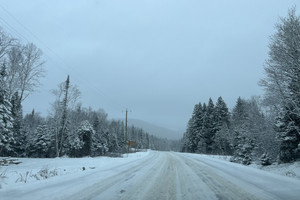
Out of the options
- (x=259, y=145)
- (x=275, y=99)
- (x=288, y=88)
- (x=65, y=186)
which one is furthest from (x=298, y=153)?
(x=65, y=186)

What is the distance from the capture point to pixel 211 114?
152 feet

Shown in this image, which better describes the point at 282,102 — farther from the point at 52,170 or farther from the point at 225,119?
the point at 225,119

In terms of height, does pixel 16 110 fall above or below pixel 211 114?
below

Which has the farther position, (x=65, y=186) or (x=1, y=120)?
(x=1, y=120)

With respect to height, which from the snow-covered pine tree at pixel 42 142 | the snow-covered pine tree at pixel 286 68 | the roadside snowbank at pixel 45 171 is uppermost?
the snow-covered pine tree at pixel 286 68

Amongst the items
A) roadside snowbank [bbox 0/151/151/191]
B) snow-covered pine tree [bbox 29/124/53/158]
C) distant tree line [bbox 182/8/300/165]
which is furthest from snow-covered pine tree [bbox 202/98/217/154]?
snow-covered pine tree [bbox 29/124/53/158]

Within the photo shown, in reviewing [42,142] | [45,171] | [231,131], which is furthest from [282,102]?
[42,142]

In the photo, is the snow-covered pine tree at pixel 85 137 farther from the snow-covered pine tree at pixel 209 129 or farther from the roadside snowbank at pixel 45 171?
the snow-covered pine tree at pixel 209 129

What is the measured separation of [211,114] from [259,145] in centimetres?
2255

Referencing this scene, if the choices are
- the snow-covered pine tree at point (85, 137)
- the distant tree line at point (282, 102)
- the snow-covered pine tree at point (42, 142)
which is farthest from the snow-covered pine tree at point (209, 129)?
the snow-covered pine tree at point (42, 142)

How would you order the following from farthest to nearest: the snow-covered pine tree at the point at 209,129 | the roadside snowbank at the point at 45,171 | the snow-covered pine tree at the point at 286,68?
the snow-covered pine tree at the point at 209,129 → the snow-covered pine tree at the point at 286,68 → the roadside snowbank at the point at 45,171

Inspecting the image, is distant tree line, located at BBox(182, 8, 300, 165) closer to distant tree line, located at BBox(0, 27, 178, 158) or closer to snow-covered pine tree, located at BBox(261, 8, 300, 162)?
snow-covered pine tree, located at BBox(261, 8, 300, 162)

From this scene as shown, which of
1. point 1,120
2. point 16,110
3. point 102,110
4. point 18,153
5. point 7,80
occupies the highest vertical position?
point 102,110

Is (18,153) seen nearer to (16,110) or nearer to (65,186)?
(16,110)
